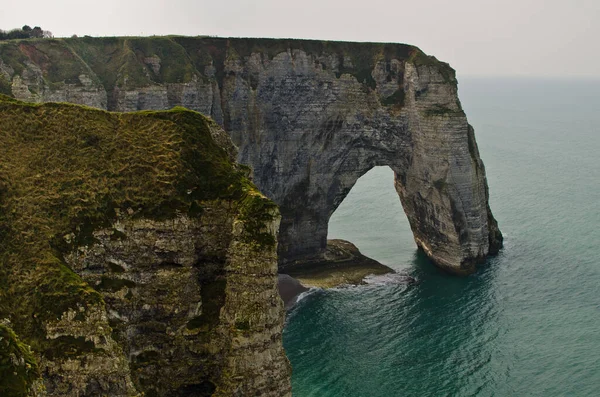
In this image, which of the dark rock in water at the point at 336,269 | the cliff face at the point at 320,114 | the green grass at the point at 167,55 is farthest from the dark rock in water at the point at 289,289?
the green grass at the point at 167,55

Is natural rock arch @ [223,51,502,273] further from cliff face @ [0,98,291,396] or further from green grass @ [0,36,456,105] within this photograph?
cliff face @ [0,98,291,396]

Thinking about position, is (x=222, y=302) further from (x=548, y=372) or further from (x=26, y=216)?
(x=548, y=372)

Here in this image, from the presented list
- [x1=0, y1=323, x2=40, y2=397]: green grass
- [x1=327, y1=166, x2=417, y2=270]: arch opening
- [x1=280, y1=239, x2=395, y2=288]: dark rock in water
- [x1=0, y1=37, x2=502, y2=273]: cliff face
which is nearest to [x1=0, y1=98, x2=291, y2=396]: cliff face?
[x1=0, y1=323, x2=40, y2=397]: green grass

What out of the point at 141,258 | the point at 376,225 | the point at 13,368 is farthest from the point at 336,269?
the point at 13,368

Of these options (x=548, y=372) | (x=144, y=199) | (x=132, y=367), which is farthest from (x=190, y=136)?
(x=548, y=372)

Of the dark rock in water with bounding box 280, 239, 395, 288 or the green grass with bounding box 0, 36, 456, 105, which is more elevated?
the green grass with bounding box 0, 36, 456, 105

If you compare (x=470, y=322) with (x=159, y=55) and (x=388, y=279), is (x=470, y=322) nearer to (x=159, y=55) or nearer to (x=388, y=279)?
(x=388, y=279)

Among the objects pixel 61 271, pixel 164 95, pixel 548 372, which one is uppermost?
pixel 164 95
